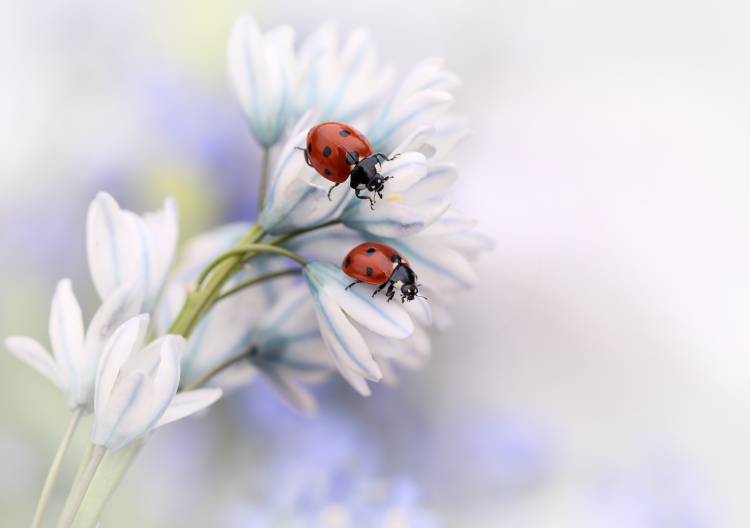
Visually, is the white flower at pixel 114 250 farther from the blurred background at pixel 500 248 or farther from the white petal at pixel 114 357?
the blurred background at pixel 500 248

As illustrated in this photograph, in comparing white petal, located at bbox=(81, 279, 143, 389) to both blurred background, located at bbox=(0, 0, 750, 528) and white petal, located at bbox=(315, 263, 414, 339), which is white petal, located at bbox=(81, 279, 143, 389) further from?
blurred background, located at bbox=(0, 0, 750, 528)

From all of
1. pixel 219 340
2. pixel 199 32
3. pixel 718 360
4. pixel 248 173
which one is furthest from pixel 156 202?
pixel 718 360

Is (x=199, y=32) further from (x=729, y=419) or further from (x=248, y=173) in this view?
(x=729, y=419)

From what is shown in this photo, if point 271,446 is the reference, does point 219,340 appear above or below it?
A: above

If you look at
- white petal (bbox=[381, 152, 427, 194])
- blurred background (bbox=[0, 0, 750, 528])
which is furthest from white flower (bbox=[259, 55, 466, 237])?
blurred background (bbox=[0, 0, 750, 528])

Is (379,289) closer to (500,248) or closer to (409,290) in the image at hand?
(409,290)

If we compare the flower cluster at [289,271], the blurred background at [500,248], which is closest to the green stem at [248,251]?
the flower cluster at [289,271]
